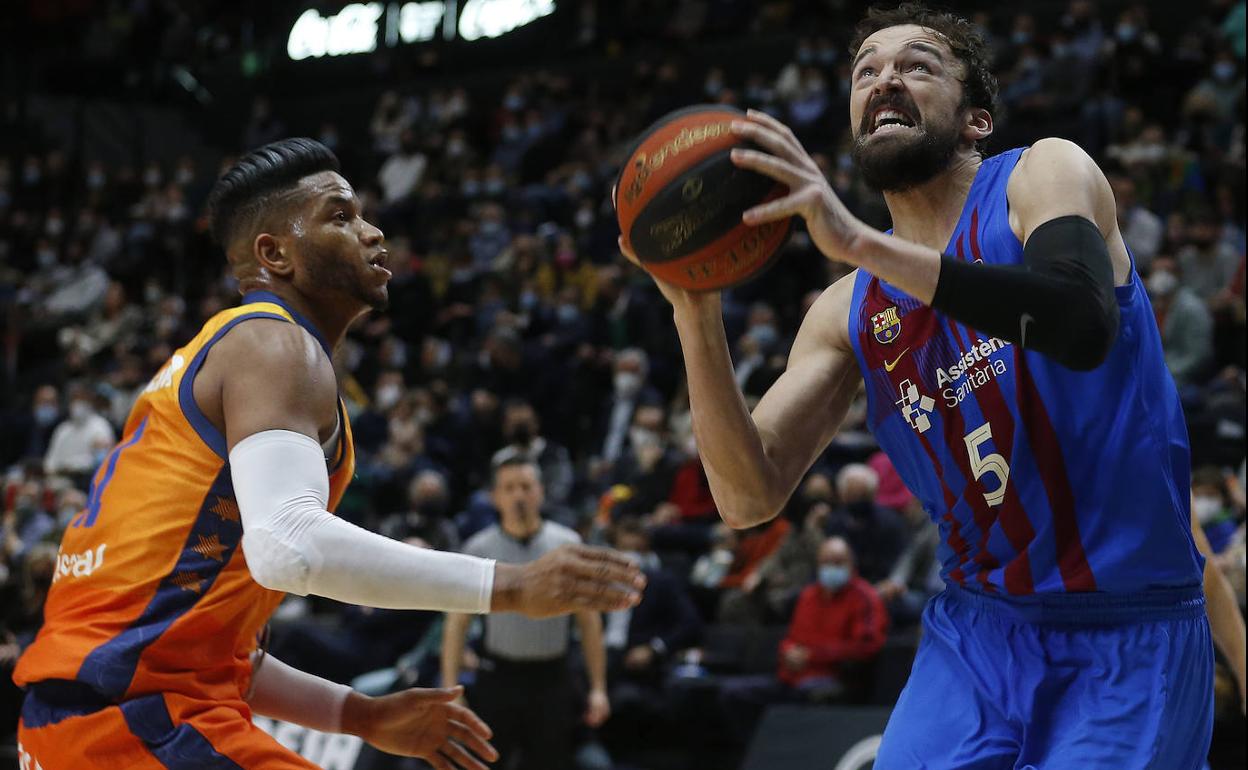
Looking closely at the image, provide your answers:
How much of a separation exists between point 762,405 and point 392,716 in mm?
1169

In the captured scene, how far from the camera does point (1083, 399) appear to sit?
117 inches

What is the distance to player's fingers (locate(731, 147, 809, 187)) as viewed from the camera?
2.64 meters

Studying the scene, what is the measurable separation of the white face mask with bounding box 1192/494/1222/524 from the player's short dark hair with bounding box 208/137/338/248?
651 centimetres

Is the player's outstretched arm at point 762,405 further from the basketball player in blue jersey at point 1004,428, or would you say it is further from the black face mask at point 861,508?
the black face mask at point 861,508

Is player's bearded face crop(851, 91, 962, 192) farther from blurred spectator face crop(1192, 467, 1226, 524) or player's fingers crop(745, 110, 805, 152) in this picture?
blurred spectator face crop(1192, 467, 1226, 524)

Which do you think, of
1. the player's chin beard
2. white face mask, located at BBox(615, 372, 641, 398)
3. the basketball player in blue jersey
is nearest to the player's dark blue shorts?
the basketball player in blue jersey

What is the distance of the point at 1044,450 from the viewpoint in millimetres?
2982

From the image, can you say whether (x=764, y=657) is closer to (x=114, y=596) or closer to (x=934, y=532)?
(x=934, y=532)

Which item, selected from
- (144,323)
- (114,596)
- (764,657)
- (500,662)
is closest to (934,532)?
(764,657)

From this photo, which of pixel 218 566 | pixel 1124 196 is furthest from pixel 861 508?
pixel 218 566

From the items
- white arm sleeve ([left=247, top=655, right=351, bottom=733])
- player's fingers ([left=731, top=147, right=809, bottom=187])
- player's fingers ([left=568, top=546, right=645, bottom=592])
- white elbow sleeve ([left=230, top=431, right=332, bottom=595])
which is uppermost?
player's fingers ([left=731, top=147, right=809, bottom=187])

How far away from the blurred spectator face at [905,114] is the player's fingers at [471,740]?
5.29 feet

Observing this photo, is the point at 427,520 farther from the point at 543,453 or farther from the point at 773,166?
the point at 773,166

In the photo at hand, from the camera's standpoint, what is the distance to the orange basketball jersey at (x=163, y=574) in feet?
9.94
